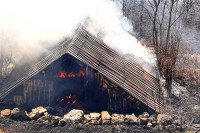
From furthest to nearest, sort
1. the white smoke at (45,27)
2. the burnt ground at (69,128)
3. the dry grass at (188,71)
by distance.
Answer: the white smoke at (45,27)
the dry grass at (188,71)
the burnt ground at (69,128)

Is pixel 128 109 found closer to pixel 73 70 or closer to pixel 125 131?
pixel 125 131

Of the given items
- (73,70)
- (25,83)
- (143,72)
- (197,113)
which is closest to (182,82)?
(143,72)

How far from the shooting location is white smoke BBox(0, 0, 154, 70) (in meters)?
23.3

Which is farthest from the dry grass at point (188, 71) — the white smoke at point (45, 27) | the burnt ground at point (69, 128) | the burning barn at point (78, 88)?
the burnt ground at point (69, 128)

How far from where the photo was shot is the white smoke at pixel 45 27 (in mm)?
23330

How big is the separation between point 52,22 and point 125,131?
490 inches

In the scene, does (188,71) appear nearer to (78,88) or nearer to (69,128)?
(78,88)

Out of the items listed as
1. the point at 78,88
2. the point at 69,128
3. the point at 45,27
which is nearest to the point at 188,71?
the point at 78,88

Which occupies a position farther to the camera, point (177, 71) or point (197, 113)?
point (177, 71)

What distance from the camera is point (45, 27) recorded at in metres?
24.6

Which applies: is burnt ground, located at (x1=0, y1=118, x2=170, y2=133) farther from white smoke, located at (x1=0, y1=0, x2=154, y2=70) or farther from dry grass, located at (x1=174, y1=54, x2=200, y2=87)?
dry grass, located at (x1=174, y1=54, x2=200, y2=87)

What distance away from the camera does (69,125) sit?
1592 centimetres

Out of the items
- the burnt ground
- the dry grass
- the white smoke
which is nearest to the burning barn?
the burnt ground

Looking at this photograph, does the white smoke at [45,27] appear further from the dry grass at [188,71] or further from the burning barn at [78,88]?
the burning barn at [78,88]
